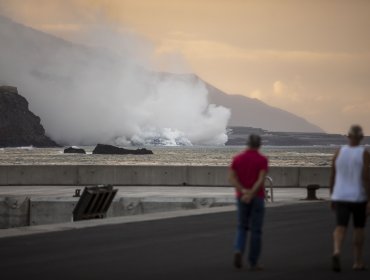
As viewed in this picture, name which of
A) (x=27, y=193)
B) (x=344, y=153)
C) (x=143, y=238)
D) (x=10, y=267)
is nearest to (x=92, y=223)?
(x=143, y=238)

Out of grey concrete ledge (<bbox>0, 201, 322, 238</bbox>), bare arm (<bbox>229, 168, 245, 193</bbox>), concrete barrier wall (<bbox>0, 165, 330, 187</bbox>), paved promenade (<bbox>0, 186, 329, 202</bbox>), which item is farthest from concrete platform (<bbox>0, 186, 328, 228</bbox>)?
bare arm (<bbox>229, 168, 245, 193</bbox>)

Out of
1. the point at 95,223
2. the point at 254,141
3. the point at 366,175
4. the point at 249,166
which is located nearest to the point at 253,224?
the point at 249,166

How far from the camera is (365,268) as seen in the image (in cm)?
1379

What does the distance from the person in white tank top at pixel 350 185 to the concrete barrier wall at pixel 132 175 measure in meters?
22.9

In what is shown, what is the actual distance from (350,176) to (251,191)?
1.26 meters

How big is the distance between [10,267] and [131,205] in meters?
15.4

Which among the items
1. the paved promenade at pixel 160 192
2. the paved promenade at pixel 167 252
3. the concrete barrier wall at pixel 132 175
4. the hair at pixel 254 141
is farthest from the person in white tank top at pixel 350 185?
the concrete barrier wall at pixel 132 175

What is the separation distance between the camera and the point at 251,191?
44.5ft

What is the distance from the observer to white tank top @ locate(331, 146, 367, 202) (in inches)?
528

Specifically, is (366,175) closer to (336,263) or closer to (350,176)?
(350,176)

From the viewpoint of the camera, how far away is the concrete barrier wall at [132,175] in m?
36.7

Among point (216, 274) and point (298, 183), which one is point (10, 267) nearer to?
point (216, 274)

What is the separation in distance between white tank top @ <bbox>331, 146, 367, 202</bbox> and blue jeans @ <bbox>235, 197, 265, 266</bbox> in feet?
3.17

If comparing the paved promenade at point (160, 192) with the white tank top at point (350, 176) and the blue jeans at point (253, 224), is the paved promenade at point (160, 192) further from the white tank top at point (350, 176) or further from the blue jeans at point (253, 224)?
the white tank top at point (350, 176)
